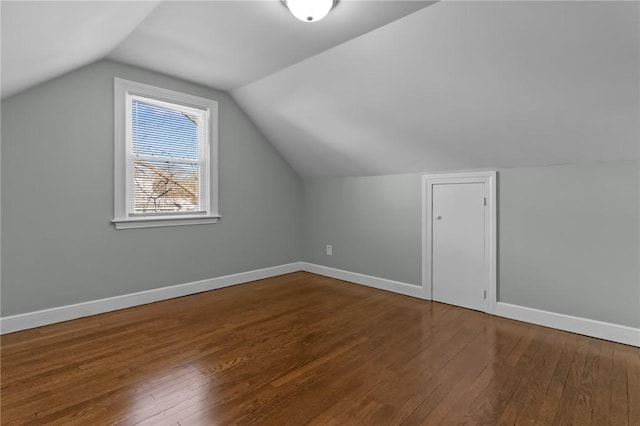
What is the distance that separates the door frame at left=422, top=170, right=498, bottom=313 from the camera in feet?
9.48

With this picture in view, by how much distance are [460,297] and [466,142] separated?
4.81 ft

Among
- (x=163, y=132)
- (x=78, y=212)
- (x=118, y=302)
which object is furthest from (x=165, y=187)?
(x=118, y=302)

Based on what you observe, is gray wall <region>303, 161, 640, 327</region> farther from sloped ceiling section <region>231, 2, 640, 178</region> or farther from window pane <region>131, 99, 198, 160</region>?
window pane <region>131, 99, 198, 160</region>

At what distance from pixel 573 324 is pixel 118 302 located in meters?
3.87

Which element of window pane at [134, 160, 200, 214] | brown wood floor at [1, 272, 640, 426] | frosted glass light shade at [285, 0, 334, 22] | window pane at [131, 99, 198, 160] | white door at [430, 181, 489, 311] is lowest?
brown wood floor at [1, 272, 640, 426]

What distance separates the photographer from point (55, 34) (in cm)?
175

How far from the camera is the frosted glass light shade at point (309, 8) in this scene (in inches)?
76.5

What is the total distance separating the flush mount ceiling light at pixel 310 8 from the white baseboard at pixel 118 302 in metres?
2.82

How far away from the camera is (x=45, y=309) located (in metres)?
2.62

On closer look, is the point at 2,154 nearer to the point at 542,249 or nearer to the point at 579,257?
the point at 542,249

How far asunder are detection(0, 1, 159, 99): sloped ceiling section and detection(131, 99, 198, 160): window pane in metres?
0.65

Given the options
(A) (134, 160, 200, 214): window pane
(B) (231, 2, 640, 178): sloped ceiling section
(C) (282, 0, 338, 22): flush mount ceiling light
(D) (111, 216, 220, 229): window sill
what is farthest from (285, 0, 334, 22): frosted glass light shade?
(D) (111, 216, 220, 229): window sill

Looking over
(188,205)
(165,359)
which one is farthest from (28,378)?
(188,205)

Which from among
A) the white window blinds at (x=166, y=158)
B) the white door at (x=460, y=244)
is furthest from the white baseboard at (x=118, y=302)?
the white door at (x=460, y=244)
